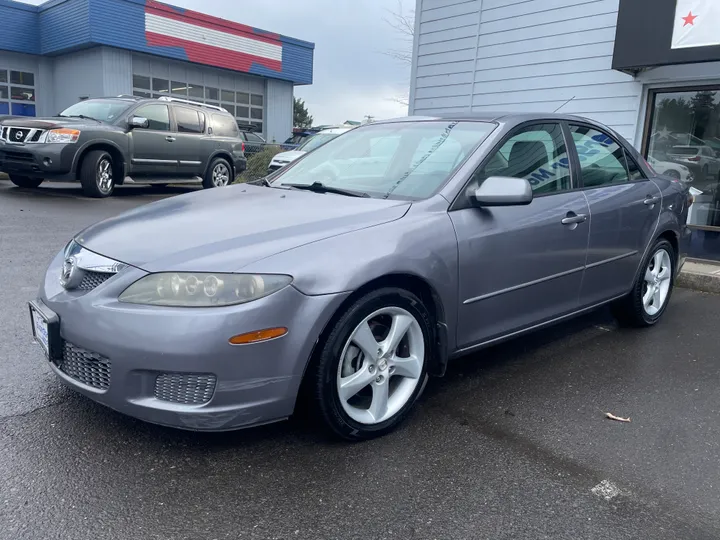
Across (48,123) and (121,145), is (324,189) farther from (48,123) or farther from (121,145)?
(121,145)

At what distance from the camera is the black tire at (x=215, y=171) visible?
13172 mm

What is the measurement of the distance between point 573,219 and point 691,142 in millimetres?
4720

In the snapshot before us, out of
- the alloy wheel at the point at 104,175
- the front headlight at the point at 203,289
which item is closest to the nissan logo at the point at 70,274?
the front headlight at the point at 203,289

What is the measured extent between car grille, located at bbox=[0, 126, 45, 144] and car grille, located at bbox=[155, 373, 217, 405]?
9.22 metres

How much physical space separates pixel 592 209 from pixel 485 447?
6.12ft

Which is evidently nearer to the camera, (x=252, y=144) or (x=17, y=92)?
(x=252, y=144)

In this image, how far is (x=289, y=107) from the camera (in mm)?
Result: 29641

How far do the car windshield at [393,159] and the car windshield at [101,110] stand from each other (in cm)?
834

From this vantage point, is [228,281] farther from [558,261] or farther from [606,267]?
[606,267]

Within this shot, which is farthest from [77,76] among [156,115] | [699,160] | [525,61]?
[699,160]

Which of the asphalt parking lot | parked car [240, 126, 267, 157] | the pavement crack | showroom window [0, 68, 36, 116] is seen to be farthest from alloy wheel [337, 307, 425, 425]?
showroom window [0, 68, 36, 116]

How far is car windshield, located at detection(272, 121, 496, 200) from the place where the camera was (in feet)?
11.2

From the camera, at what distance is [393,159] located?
3734 millimetres

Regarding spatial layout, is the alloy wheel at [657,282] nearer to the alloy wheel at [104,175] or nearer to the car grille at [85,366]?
the car grille at [85,366]
